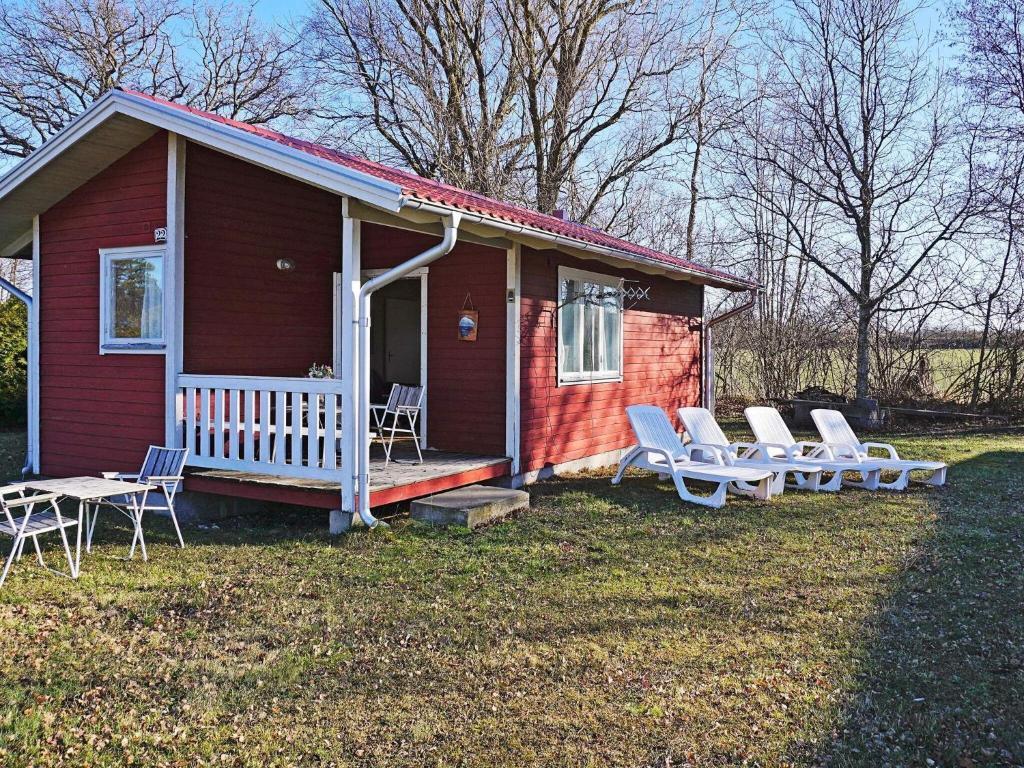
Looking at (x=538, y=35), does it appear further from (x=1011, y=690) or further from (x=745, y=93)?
(x=1011, y=690)

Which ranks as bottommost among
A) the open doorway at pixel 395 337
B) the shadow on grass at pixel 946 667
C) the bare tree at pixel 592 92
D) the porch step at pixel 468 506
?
the shadow on grass at pixel 946 667

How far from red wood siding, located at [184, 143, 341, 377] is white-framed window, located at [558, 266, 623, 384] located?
2416 millimetres

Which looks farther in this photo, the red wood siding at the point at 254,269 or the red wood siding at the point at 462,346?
the red wood siding at the point at 462,346

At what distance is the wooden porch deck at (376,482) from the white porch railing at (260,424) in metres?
0.12

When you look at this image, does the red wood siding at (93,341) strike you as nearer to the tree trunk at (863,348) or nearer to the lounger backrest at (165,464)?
the lounger backrest at (165,464)

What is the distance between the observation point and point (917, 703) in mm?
3430

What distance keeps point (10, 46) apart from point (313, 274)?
15053mm

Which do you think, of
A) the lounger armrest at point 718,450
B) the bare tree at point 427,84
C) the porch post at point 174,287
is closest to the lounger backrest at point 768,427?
the lounger armrest at point 718,450

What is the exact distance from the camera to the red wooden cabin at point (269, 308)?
632cm

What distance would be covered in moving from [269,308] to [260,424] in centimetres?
188

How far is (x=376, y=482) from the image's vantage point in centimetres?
661

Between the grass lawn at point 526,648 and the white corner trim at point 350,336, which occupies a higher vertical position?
the white corner trim at point 350,336

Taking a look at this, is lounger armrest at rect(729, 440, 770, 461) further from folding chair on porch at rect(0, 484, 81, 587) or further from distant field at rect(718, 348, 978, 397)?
distant field at rect(718, 348, 978, 397)

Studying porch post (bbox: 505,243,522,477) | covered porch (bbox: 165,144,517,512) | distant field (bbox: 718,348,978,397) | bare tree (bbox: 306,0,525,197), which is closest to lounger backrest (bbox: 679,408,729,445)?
porch post (bbox: 505,243,522,477)
